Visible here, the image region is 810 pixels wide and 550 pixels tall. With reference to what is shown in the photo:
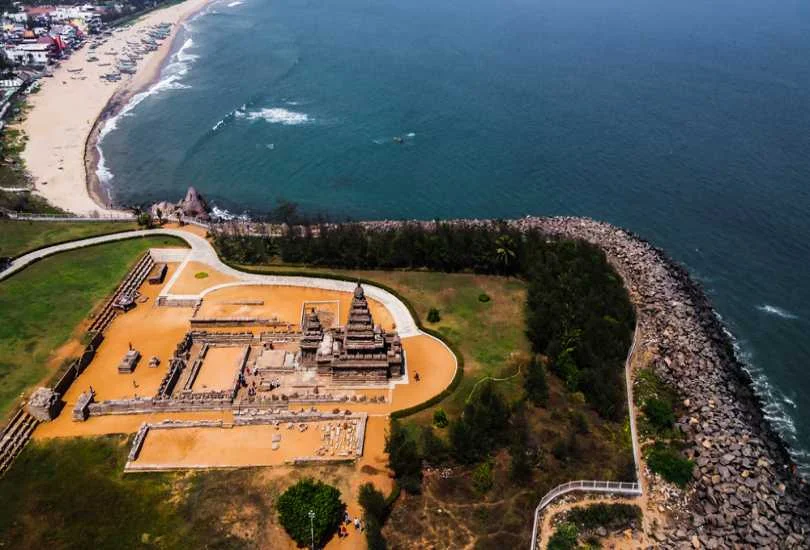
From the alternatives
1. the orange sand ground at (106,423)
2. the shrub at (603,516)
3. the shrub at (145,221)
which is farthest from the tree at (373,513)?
the shrub at (145,221)

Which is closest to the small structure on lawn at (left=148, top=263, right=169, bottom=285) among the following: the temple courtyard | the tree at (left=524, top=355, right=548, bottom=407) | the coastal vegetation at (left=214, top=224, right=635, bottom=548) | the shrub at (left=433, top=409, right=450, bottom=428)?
the temple courtyard

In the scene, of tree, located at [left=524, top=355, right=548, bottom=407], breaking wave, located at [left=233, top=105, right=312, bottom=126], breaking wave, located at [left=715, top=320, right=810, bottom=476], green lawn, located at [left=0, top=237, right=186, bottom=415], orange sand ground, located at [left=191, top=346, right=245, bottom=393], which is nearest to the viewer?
tree, located at [left=524, top=355, right=548, bottom=407]

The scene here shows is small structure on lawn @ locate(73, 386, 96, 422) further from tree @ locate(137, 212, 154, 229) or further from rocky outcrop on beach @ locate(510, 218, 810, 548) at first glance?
rocky outcrop on beach @ locate(510, 218, 810, 548)

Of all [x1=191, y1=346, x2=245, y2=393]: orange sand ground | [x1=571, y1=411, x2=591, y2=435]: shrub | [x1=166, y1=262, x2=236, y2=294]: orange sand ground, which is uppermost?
[x1=571, y1=411, x2=591, y2=435]: shrub

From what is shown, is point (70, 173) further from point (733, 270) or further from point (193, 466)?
point (733, 270)

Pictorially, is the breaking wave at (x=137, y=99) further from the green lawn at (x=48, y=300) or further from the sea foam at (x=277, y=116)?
the green lawn at (x=48, y=300)

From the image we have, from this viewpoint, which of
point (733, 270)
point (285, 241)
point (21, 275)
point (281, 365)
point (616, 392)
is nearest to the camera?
point (616, 392)

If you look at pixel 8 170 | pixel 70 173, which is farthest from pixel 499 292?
pixel 8 170
